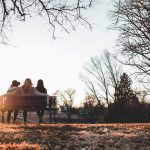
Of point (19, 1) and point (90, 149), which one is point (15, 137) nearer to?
point (90, 149)

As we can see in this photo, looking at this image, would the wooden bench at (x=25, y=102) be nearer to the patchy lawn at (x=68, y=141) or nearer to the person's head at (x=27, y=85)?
the person's head at (x=27, y=85)

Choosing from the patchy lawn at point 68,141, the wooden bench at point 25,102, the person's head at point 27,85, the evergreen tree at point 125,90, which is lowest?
the patchy lawn at point 68,141

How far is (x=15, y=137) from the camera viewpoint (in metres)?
8.97

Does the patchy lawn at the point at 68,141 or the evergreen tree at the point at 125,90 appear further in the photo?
the evergreen tree at the point at 125,90

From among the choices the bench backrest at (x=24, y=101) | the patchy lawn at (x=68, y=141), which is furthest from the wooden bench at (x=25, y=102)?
the patchy lawn at (x=68, y=141)

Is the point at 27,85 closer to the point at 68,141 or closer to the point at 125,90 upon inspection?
the point at 68,141

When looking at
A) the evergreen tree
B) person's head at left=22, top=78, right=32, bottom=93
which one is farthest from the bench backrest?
the evergreen tree

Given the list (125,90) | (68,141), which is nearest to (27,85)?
(68,141)

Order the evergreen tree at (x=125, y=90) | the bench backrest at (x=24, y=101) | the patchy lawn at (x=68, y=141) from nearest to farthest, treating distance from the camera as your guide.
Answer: the patchy lawn at (x=68, y=141)
the bench backrest at (x=24, y=101)
the evergreen tree at (x=125, y=90)

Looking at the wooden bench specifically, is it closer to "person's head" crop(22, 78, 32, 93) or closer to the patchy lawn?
"person's head" crop(22, 78, 32, 93)

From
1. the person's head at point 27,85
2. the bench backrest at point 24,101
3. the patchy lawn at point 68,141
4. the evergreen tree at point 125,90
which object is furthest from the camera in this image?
the evergreen tree at point 125,90

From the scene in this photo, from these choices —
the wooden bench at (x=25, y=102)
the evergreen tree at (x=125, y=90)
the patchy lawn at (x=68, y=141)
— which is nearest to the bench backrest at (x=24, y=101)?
the wooden bench at (x=25, y=102)

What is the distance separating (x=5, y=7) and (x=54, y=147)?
3.01 metres

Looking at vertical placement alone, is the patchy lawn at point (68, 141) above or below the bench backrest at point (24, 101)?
below
